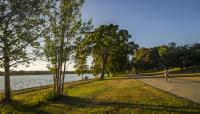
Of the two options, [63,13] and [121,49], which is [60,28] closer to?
[63,13]

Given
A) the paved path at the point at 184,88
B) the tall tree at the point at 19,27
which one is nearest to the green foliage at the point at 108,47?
the paved path at the point at 184,88

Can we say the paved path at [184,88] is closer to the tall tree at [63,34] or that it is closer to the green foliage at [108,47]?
the tall tree at [63,34]

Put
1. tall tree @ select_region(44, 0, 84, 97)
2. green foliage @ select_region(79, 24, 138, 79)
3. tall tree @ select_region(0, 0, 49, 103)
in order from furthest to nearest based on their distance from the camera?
green foliage @ select_region(79, 24, 138, 79)
tall tree @ select_region(44, 0, 84, 97)
tall tree @ select_region(0, 0, 49, 103)

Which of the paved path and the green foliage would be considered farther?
the green foliage

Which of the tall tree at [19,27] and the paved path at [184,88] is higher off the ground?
the tall tree at [19,27]

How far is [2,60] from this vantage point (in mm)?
16062

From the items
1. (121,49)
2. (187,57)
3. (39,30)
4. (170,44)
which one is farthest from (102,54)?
(170,44)

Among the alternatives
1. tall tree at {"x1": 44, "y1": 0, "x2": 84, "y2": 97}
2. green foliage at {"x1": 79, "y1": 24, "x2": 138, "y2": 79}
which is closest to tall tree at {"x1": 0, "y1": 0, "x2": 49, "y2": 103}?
tall tree at {"x1": 44, "y1": 0, "x2": 84, "y2": 97}

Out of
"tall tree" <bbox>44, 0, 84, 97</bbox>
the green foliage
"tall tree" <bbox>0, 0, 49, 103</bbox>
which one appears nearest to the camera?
"tall tree" <bbox>0, 0, 49, 103</bbox>

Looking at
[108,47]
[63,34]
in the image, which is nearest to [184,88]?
[63,34]

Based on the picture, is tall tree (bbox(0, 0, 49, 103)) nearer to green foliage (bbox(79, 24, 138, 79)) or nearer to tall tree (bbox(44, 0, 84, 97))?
tall tree (bbox(44, 0, 84, 97))

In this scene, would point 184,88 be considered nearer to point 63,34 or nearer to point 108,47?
point 63,34

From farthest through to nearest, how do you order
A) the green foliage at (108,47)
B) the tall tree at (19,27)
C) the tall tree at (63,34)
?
the green foliage at (108,47) < the tall tree at (63,34) < the tall tree at (19,27)

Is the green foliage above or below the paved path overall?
above
